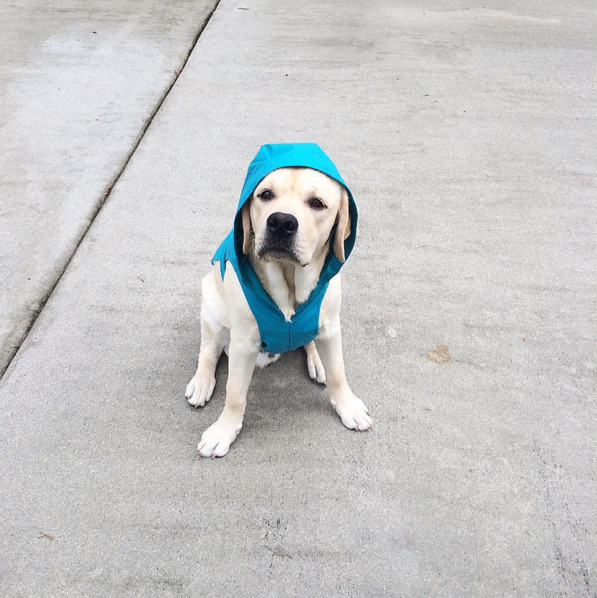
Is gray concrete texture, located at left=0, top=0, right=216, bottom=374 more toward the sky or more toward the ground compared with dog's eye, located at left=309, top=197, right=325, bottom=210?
more toward the ground

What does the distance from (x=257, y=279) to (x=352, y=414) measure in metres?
0.76

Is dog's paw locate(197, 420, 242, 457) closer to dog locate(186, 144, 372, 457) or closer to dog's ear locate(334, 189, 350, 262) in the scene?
dog locate(186, 144, 372, 457)

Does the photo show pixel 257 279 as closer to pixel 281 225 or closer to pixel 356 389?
pixel 281 225

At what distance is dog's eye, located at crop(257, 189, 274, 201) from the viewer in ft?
6.36

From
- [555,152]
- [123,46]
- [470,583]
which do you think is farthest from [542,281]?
[123,46]

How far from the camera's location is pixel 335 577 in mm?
1918

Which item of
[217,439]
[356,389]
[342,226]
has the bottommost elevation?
[356,389]

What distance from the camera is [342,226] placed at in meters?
2.01

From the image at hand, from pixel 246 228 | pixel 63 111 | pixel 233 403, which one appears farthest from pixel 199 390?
pixel 63 111

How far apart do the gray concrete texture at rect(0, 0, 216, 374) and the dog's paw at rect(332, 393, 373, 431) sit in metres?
1.60

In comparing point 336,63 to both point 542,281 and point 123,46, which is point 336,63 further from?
point 542,281

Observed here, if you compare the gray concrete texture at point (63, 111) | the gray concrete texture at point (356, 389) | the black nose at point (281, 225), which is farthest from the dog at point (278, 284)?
the gray concrete texture at point (63, 111)

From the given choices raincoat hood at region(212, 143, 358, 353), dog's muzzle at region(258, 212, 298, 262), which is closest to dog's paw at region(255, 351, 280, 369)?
raincoat hood at region(212, 143, 358, 353)

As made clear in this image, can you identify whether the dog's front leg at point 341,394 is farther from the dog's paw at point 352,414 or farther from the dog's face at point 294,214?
the dog's face at point 294,214
